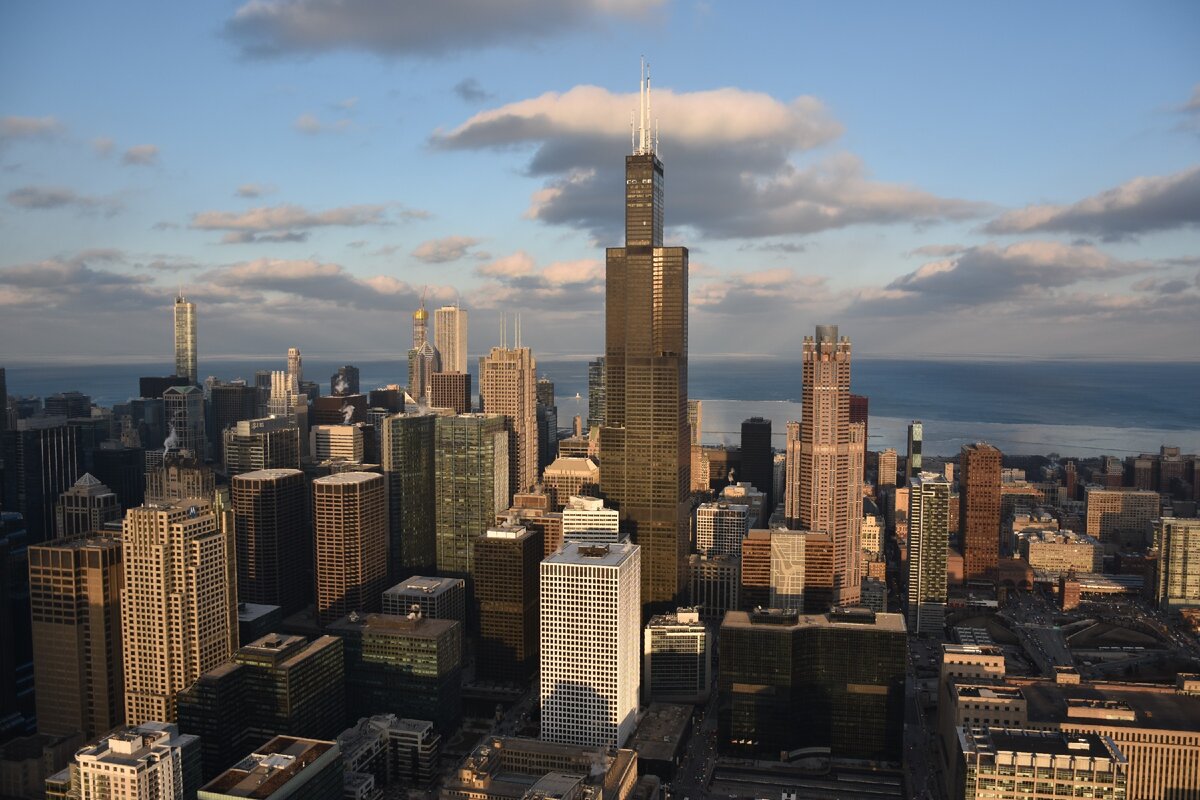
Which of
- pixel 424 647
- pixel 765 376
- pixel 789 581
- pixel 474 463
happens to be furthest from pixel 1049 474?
pixel 765 376

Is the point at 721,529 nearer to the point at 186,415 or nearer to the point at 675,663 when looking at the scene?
the point at 675,663

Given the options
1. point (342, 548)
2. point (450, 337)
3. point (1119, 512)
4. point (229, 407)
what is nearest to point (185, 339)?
point (229, 407)

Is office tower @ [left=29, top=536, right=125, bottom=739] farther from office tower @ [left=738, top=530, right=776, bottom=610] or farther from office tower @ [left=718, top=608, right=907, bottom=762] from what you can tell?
office tower @ [left=738, top=530, right=776, bottom=610]

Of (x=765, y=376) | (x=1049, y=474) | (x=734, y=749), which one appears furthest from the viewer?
(x=765, y=376)

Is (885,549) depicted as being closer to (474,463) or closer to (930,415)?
(474,463)

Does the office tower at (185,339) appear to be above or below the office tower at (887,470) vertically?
above

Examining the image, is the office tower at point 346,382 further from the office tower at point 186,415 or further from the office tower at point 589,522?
the office tower at point 589,522

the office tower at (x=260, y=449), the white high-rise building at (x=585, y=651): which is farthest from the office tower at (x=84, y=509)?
the white high-rise building at (x=585, y=651)
